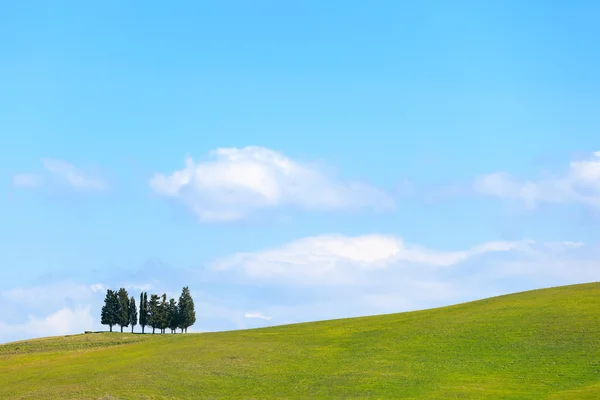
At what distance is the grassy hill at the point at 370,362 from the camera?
61238 millimetres

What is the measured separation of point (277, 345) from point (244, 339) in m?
6.68

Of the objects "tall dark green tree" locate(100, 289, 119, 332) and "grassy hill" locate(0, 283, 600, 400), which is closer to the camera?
"grassy hill" locate(0, 283, 600, 400)

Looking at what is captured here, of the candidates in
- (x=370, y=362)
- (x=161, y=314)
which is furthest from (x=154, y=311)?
(x=370, y=362)

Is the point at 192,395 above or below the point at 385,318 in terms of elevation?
below

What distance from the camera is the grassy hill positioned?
61.2 metres

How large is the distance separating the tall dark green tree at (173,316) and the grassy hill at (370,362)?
62364mm

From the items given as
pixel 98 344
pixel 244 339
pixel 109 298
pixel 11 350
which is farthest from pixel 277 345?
pixel 109 298

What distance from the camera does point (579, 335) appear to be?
71875 millimetres

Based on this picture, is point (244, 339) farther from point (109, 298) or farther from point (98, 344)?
point (109, 298)

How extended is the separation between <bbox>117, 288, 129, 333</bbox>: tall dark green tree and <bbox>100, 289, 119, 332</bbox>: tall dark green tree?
0.95 meters

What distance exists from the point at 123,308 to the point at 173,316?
1364cm

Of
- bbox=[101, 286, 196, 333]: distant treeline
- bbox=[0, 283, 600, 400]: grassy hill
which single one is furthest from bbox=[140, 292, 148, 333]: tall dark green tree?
bbox=[0, 283, 600, 400]: grassy hill

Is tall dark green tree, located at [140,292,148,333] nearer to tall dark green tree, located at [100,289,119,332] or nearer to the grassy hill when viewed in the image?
tall dark green tree, located at [100,289,119,332]

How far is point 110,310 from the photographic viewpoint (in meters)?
162
